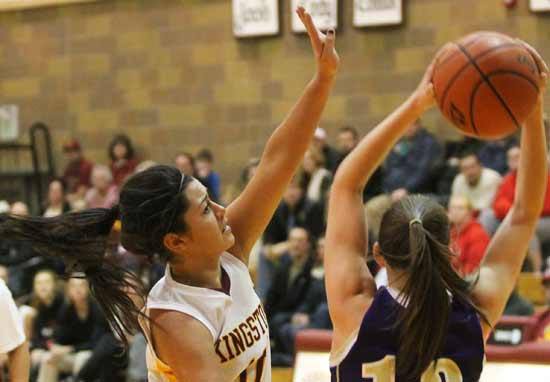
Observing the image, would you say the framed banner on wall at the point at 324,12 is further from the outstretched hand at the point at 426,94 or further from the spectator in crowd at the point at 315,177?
the outstretched hand at the point at 426,94

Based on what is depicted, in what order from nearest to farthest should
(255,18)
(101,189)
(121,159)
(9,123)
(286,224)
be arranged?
(286,224) < (101,189) < (255,18) < (121,159) < (9,123)

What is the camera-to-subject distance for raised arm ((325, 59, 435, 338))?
2.13m

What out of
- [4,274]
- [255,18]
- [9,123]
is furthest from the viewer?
[9,123]

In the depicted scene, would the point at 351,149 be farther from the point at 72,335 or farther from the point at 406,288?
the point at 406,288

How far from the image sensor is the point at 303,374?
15.3 ft

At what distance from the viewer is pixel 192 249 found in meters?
2.18

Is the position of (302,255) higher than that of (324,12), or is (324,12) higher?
(324,12)

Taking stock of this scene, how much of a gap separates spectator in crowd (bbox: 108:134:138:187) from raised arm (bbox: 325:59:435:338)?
310 inches

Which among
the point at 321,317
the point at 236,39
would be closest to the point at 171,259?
the point at 321,317

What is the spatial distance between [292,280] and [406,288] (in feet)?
15.7

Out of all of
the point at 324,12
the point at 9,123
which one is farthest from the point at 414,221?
the point at 9,123

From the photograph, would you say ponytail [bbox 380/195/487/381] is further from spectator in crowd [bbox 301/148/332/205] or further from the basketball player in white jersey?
spectator in crowd [bbox 301/148/332/205]

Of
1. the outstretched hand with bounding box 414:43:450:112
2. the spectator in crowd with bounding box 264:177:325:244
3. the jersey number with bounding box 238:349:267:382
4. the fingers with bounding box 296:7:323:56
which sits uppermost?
the fingers with bounding box 296:7:323:56

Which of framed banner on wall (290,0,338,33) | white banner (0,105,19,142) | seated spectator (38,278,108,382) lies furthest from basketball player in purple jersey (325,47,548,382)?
Result: white banner (0,105,19,142)
